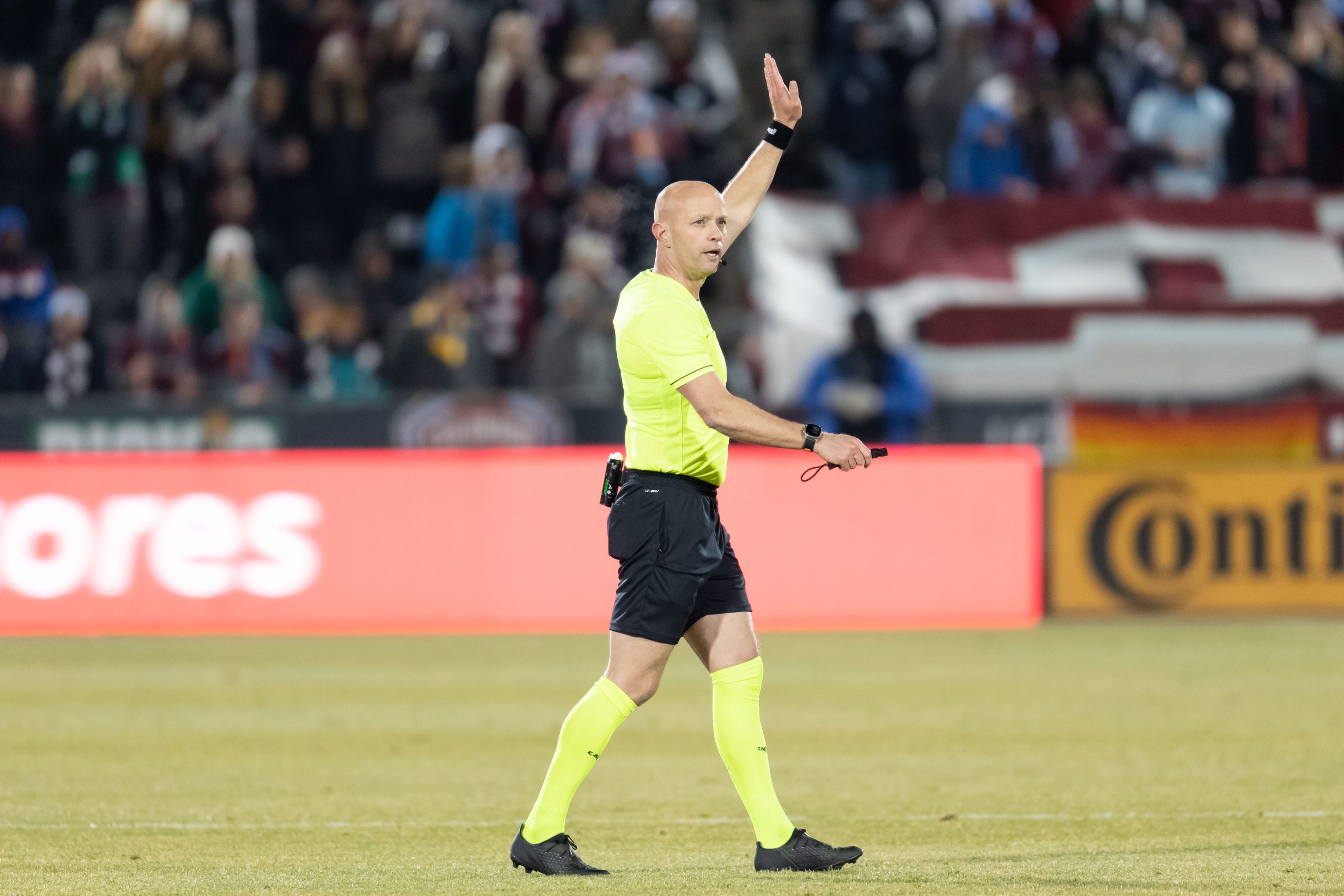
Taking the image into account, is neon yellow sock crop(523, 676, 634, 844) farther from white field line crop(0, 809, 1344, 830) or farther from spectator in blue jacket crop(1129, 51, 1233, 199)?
spectator in blue jacket crop(1129, 51, 1233, 199)

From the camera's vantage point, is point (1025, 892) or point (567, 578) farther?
point (567, 578)

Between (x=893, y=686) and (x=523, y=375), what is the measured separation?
266 inches

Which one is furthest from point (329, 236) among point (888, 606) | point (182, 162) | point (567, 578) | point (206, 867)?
point (206, 867)

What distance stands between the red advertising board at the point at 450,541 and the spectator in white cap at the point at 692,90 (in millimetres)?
4158

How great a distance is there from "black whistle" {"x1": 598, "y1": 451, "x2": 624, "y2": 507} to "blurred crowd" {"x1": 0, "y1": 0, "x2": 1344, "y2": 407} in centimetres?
1099

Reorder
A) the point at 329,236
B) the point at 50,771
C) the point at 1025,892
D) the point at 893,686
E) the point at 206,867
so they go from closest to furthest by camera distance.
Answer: the point at 1025,892 → the point at 206,867 → the point at 50,771 → the point at 893,686 → the point at 329,236

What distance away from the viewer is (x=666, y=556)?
22.5ft

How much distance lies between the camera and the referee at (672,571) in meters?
6.80

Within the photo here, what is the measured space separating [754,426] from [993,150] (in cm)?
→ 1493

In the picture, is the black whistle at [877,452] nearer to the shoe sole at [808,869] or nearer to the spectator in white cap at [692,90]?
the shoe sole at [808,869]

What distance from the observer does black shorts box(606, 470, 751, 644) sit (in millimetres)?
6832

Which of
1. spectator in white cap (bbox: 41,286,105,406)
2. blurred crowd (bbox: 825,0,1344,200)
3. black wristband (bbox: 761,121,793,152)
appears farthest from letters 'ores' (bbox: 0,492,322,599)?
black wristband (bbox: 761,121,793,152)

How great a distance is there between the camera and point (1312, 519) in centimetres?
1692

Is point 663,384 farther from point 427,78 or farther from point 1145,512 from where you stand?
point 427,78
